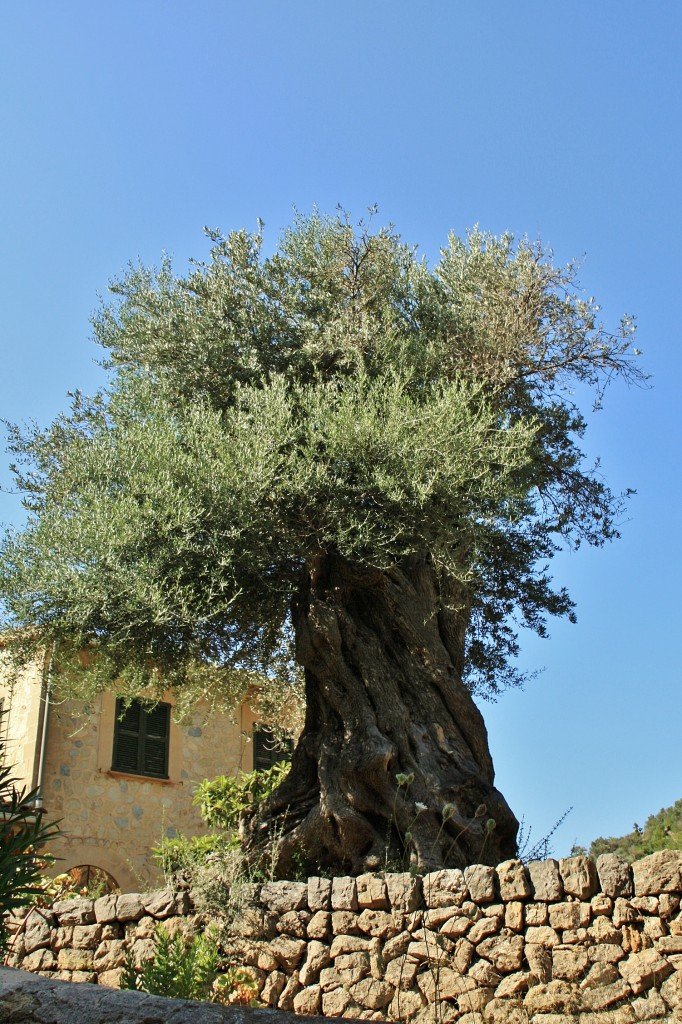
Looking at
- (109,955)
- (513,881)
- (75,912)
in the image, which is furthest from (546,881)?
(75,912)

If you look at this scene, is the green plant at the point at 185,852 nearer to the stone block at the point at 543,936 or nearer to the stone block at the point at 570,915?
the stone block at the point at 543,936

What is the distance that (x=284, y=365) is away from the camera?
11.9 metres

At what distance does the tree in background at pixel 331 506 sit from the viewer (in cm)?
950

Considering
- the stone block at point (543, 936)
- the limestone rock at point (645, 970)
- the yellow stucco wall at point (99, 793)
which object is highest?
the yellow stucco wall at point (99, 793)

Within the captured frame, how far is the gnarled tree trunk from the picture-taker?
9.38 m

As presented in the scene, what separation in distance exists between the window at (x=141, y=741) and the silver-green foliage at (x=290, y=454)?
4984mm

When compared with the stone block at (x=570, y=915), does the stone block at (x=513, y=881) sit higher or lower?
higher

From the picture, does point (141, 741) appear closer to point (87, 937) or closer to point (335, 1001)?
point (87, 937)

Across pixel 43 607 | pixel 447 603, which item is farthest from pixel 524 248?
pixel 43 607

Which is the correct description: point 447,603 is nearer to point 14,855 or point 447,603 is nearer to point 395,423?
point 395,423

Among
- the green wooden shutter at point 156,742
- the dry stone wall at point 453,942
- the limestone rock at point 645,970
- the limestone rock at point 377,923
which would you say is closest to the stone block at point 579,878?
the dry stone wall at point 453,942

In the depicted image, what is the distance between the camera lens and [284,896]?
864 cm

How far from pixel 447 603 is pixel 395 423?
2763 mm

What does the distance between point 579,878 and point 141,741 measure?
1167 cm
